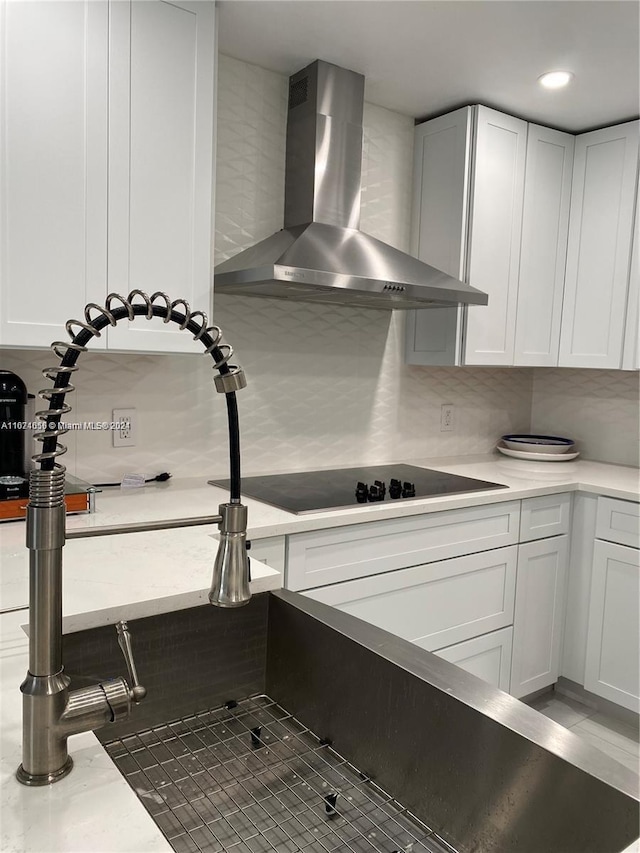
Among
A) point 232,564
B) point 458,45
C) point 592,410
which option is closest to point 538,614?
point 592,410

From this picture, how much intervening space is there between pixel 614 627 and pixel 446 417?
1.19 metres

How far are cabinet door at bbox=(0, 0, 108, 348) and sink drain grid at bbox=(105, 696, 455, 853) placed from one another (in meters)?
1.14

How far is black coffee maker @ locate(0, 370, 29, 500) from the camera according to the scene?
176 cm

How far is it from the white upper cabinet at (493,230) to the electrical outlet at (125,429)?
1.33m

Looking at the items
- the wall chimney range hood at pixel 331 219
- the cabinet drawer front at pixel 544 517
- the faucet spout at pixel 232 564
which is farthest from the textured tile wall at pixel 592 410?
the faucet spout at pixel 232 564

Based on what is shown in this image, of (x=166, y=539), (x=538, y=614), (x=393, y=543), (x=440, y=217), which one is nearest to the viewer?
(x=166, y=539)

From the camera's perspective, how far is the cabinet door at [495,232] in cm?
277

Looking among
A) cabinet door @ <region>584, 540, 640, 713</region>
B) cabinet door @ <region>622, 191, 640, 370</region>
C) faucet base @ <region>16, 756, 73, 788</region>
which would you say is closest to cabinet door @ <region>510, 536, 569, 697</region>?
cabinet door @ <region>584, 540, 640, 713</region>

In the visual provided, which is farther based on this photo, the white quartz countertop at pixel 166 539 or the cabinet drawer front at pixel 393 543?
the cabinet drawer front at pixel 393 543

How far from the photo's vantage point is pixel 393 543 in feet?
7.27

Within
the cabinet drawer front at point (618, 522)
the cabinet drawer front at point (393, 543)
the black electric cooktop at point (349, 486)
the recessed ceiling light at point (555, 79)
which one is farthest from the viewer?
the cabinet drawer front at point (618, 522)

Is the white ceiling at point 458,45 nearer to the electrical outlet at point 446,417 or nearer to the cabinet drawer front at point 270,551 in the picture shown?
the electrical outlet at point 446,417

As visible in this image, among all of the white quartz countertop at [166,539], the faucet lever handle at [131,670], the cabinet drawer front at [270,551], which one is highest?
the faucet lever handle at [131,670]

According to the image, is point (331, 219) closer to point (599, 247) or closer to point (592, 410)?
point (599, 247)
